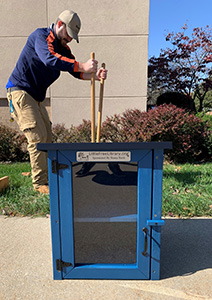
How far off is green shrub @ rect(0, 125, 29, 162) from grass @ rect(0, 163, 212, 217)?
4.28 ft

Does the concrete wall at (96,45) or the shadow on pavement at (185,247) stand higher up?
the concrete wall at (96,45)

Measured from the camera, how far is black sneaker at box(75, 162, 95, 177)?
1.62 metres

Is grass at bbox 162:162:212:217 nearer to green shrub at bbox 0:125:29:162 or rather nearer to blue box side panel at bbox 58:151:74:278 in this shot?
blue box side panel at bbox 58:151:74:278

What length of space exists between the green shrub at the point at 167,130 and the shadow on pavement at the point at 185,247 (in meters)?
2.39

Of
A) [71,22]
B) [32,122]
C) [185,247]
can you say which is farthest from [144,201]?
[32,122]

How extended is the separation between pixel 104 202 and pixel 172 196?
167 cm

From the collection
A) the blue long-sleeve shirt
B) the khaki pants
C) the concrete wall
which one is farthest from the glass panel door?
the concrete wall

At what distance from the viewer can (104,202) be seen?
1703 mm

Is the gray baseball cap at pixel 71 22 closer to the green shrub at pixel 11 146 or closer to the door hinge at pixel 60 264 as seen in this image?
the door hinge at pixel 60 264

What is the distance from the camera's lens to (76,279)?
1.70 meters

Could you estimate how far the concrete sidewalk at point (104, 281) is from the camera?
1553 mm

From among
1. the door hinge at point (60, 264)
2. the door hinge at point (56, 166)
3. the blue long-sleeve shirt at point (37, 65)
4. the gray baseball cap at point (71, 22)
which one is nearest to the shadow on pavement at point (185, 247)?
the door hinge at point (60, 264)

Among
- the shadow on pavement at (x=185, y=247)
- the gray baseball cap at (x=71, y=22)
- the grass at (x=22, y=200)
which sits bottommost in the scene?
the shadow on pavement at (x=185, y=247)

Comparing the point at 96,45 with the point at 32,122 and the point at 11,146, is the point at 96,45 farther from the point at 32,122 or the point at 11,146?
the point at 32,122
